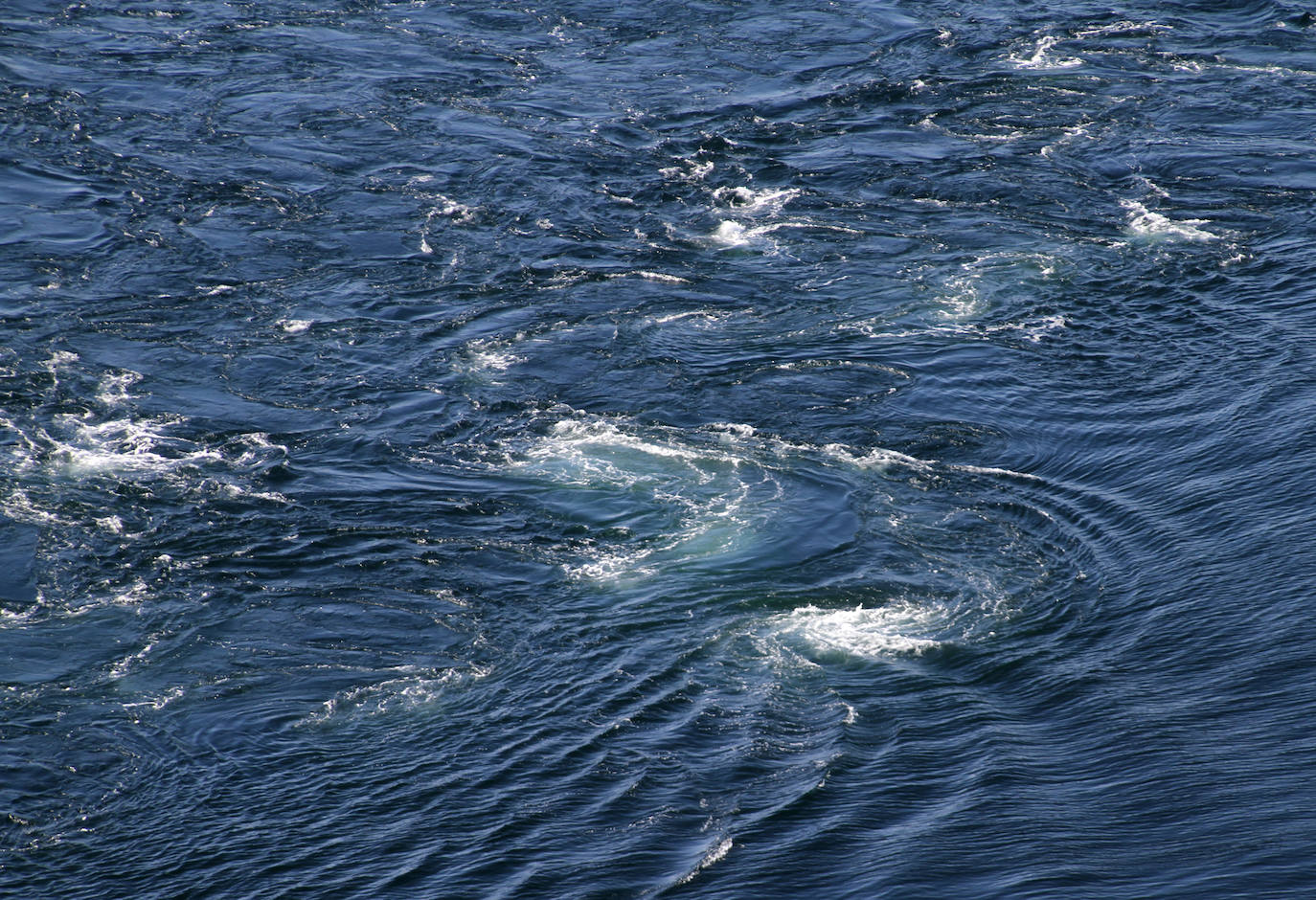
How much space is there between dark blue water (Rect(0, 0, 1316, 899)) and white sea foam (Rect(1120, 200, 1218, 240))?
17 cm

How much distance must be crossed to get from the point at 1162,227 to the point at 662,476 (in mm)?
12837

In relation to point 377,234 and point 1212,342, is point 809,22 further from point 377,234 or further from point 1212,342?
point 1212,342

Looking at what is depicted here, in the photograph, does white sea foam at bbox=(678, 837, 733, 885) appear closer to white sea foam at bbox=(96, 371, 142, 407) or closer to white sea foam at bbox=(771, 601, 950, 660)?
white sea foam at bbox=(771, 601, 950, 660)

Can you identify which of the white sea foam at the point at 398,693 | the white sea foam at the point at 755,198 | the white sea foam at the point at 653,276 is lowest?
the white sea foam at the point at 398,693

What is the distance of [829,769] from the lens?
14883 mm

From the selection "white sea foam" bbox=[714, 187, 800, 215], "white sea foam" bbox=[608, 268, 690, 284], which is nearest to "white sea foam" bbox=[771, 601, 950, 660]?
"white sea foam" bbox=[608, 268, 690, 284]

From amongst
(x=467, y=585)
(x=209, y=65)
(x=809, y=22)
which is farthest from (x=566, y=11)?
(x=467, y=585)

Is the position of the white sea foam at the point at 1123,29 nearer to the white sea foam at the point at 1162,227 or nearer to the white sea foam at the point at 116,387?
the white sea foam at the point at 1162,227

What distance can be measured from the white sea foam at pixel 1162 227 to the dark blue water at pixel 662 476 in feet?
0.56

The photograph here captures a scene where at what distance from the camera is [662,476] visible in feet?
69.0

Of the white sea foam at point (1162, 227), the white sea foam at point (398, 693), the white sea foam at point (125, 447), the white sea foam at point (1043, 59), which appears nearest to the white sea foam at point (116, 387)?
the white sea foam at point (125, 447)

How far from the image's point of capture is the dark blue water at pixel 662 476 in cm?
1446

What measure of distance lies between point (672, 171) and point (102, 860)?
21446 millimetres

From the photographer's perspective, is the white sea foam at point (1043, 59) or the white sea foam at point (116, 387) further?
the white sea foam at point (1043, 59)
